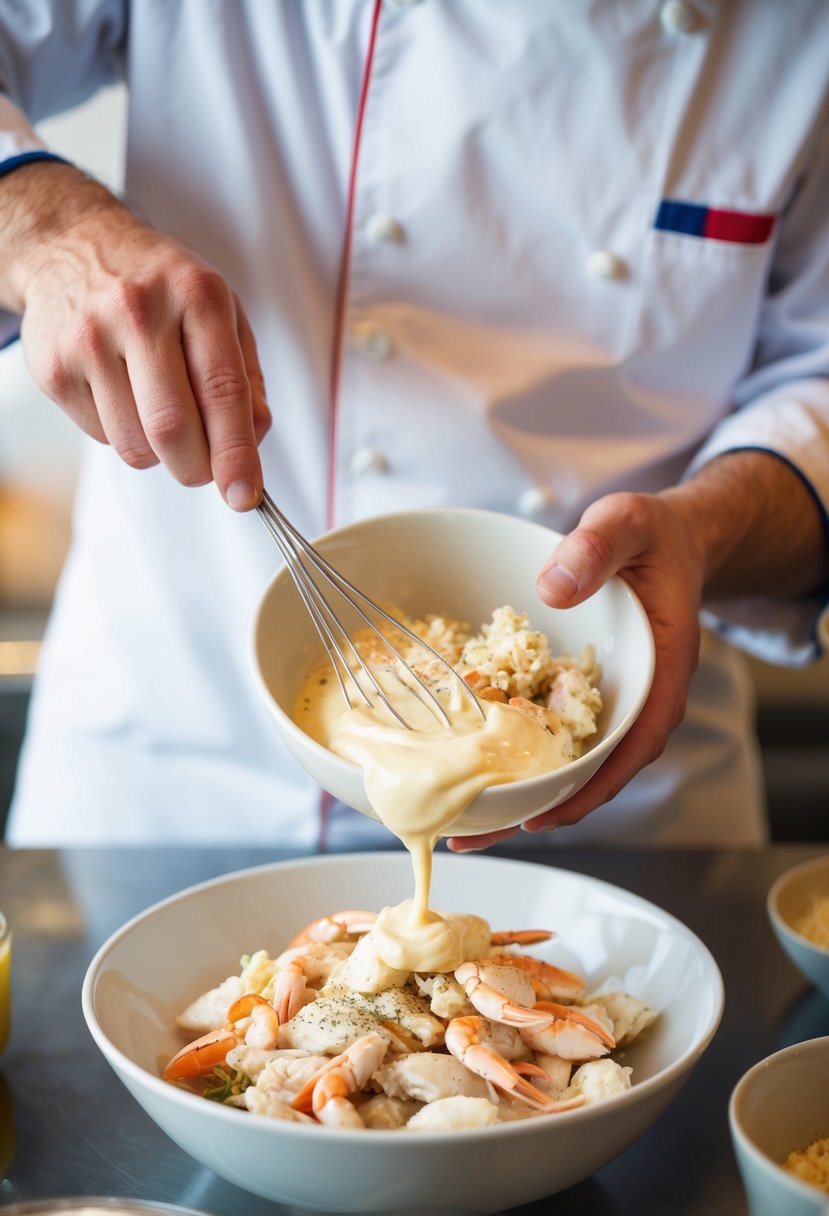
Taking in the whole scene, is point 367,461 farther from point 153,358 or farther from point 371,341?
point 153,358

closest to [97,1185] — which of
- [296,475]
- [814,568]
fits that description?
[296,475]

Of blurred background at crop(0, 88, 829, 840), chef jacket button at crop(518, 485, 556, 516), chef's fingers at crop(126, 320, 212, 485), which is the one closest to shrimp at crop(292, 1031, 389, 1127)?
chef's fingers at crop(126, 320, 212, 485)

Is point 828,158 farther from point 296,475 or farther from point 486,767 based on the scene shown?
point 486,767

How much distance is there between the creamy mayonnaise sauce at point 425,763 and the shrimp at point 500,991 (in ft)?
0.07

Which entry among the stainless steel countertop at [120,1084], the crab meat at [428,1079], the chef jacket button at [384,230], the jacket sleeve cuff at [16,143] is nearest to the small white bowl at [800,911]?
the stainless steel countertop at [120,1084]

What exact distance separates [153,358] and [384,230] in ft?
1.47

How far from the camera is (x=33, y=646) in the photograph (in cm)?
288

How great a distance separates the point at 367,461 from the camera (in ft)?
4.57

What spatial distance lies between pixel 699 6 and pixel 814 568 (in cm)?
64

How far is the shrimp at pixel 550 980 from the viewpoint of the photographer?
100 cm

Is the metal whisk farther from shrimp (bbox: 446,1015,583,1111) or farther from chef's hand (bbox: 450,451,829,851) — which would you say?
shrimp (bbox: 446,1015,583,1111)

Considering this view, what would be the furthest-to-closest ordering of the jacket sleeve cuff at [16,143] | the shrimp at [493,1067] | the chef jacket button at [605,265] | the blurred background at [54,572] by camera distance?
the blurred background at [54,572]
the chef jacket button at [605,265]
the jacket sleeve cuff at [16,143]
the shrimp at [493,1067]

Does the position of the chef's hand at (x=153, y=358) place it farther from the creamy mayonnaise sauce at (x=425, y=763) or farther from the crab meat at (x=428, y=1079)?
the crab meat at (x=428, y=1079)

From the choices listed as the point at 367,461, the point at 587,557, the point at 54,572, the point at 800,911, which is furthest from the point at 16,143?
the point at 54,572
